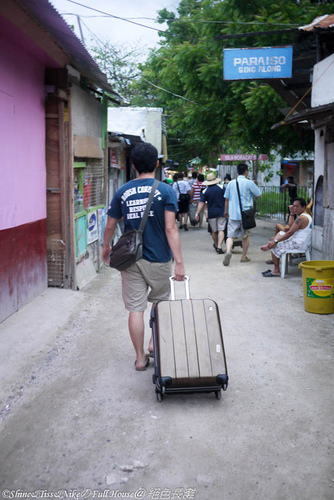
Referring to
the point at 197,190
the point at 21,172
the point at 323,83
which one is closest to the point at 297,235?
the point at 323,83

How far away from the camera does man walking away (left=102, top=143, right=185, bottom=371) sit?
421cm

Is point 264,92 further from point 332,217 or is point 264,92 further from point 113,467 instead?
point 113,467

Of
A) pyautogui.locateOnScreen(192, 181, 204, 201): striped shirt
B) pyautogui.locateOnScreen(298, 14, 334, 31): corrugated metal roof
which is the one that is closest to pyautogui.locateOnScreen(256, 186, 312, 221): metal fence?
pyautogui.locateOnScreen(192, 181, 204, 201): striped shirt

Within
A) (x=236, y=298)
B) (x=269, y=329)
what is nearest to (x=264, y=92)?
(x=236, y=298)

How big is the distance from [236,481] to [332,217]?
5.94 metres

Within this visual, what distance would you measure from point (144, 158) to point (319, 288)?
3.25 meters

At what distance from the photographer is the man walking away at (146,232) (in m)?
4.21

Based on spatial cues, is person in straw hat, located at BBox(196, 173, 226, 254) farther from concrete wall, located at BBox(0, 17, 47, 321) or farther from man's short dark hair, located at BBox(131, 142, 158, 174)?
man's short dark hair, located at BBox(131, 142, 158, 174)

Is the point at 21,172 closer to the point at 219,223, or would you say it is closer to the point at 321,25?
the point at 321,25

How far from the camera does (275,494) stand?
9.09ft

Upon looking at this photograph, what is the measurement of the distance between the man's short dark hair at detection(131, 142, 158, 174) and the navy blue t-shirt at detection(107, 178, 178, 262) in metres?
0.11

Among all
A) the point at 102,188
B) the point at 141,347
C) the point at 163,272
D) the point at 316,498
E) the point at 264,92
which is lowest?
the point at 316,498

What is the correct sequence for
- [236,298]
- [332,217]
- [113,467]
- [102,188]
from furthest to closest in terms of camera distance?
[102,188] → [332,217] → [236,298] → [113,467]

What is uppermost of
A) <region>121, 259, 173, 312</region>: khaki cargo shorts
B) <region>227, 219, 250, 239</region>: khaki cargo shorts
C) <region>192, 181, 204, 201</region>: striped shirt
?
<region>192, 181, 204, 201</region>: striped shirt
